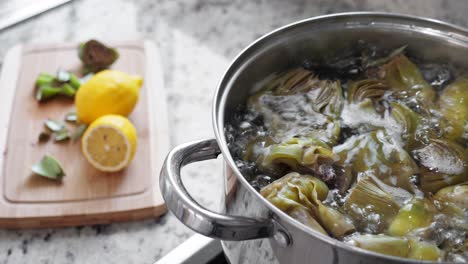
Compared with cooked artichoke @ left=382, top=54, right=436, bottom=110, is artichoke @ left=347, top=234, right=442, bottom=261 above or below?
below

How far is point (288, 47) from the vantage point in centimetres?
83

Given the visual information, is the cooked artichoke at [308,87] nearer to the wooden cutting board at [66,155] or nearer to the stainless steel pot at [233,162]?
the stainless steel pot at [233,162]

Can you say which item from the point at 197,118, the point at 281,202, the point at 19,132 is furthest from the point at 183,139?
the point at 281,202

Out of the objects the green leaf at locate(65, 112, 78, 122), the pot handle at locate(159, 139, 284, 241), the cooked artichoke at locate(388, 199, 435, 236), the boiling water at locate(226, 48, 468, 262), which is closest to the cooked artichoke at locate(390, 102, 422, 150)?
the boiling water at locate(226, 48, 468, 262)

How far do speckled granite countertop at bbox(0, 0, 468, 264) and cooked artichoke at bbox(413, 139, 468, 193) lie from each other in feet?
1.29

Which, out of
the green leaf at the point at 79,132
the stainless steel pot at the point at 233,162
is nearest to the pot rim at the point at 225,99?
the stainless steel pot at the point at 233,162

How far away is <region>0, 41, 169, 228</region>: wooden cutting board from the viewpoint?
98 cm

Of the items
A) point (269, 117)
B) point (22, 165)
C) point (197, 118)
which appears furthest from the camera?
point (197, 118)

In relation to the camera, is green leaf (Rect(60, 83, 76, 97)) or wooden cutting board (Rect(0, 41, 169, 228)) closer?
wooden cutting board (Rect(0, 41, 169, 228))

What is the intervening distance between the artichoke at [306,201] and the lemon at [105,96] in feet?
1.59

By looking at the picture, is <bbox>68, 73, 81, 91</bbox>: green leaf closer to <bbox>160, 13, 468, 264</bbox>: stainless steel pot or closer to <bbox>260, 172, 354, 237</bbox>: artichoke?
<bbox>160, 13, 468, 264</bbox>: stainless steel pot

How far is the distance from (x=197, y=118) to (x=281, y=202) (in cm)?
53

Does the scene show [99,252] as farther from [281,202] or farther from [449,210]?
[449,210]

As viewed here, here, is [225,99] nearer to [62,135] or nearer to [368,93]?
[368,93]
